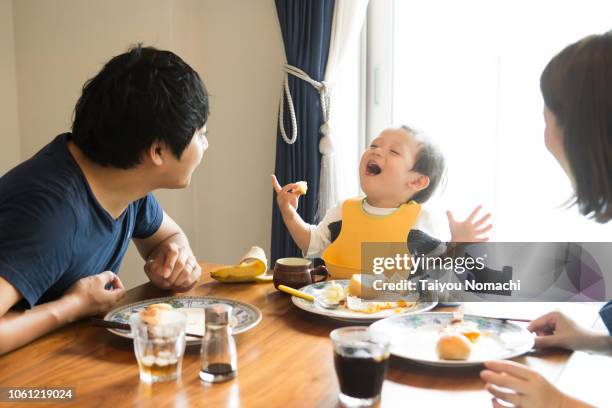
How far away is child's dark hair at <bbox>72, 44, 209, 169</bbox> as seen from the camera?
55.4 inches

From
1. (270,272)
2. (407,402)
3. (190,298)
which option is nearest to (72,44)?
(270,272)

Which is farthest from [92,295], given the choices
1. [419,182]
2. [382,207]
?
[419,182]

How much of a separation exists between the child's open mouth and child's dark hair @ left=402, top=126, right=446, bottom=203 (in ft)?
0.37

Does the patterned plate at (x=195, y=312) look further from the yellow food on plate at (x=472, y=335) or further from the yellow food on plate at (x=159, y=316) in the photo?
the yellow food on plate at (x=472, y=335)

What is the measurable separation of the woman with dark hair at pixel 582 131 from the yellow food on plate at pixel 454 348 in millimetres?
178

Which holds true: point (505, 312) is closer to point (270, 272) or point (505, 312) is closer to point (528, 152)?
point (270, 272)

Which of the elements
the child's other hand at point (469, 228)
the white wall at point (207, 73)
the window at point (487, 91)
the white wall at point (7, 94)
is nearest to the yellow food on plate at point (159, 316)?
the child's other hand at point (469, 228)

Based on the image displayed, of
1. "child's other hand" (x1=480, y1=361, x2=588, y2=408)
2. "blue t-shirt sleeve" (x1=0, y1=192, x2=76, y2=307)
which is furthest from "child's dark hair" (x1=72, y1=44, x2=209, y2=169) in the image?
"child's other hand" (x1=480, y1=361, x2=588, y2=408)

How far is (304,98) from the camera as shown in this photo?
2699 mm

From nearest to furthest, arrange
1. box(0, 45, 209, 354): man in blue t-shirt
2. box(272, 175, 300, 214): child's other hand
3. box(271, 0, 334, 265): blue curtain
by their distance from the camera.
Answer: box(0, 45, 209, 354): man in blue t-shirt
box(272, 175, 300, 214): child's other hand
box(271, 0, 334, 265): blue curtain

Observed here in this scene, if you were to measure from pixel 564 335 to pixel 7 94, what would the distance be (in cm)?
310

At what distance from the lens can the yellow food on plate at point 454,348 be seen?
1.10 meters

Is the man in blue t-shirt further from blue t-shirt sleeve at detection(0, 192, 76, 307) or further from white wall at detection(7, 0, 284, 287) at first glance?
white wall at detection(7, 0, 284, 287)

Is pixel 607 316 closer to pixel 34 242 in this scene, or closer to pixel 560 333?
pixel 560 333
